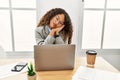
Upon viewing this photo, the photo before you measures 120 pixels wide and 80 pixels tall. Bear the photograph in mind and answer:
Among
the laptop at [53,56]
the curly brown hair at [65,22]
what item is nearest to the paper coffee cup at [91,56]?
the laptop at [53,56]

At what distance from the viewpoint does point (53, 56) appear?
118cm

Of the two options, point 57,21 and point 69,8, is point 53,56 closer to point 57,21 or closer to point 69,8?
point 57,21

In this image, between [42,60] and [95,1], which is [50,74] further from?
[95,1]

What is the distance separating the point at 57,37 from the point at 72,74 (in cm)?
54

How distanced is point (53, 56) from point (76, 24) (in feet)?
4.52

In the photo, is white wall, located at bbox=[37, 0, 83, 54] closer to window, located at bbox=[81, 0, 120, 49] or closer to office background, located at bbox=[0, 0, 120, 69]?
office background, located at bbox=[0, 0, 120, 69]

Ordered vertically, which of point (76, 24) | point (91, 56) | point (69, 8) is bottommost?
point (91, 56)

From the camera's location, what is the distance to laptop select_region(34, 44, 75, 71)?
116cm

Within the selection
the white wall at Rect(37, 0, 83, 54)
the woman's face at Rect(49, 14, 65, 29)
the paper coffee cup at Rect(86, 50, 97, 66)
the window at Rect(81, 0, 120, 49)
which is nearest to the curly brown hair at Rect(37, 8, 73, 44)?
the woman's face at Rect(49, 14, 65, 29)

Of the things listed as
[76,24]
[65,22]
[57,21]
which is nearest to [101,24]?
[76,24]

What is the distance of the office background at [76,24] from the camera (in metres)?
2.37

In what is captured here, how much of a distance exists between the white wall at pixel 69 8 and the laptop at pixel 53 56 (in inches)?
51.6

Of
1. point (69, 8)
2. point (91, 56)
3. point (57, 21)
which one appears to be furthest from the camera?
point (69, 8)

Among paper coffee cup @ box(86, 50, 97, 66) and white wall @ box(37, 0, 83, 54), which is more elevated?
white wall @ box(37, 0, 83, 54)
